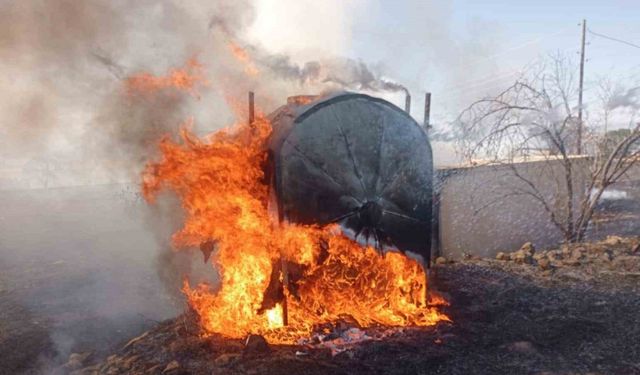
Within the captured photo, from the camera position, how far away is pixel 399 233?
7531 mm

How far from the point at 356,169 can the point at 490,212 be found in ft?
29.4

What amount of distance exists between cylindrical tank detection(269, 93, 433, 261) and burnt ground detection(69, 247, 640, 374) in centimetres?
162

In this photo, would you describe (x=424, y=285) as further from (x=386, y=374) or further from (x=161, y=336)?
(x=161, y=336)

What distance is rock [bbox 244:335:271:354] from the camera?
602cm

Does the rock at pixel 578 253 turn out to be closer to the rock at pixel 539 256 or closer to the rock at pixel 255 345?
the rock at pixel 539 256

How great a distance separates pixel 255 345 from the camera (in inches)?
239

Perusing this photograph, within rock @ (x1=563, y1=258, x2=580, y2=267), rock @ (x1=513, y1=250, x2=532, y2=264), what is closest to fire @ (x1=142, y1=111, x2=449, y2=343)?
rock @ (x1=513, y1=250, x2=532, y2=264)

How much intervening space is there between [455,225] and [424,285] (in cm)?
679

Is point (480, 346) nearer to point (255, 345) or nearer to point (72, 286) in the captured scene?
point (255, 345)

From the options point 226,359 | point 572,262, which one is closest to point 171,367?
point 226,359

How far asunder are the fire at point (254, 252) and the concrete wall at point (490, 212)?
Answer: 690 centimetres

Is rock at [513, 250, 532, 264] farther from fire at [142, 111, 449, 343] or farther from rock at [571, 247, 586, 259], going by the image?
fire at [142, 111, 449, 343]

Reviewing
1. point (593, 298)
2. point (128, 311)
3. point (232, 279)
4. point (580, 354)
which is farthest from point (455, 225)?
point (128, 311)

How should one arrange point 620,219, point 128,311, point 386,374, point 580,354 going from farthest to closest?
point 620,219
point 128,311
point 580,354
point 386,374
